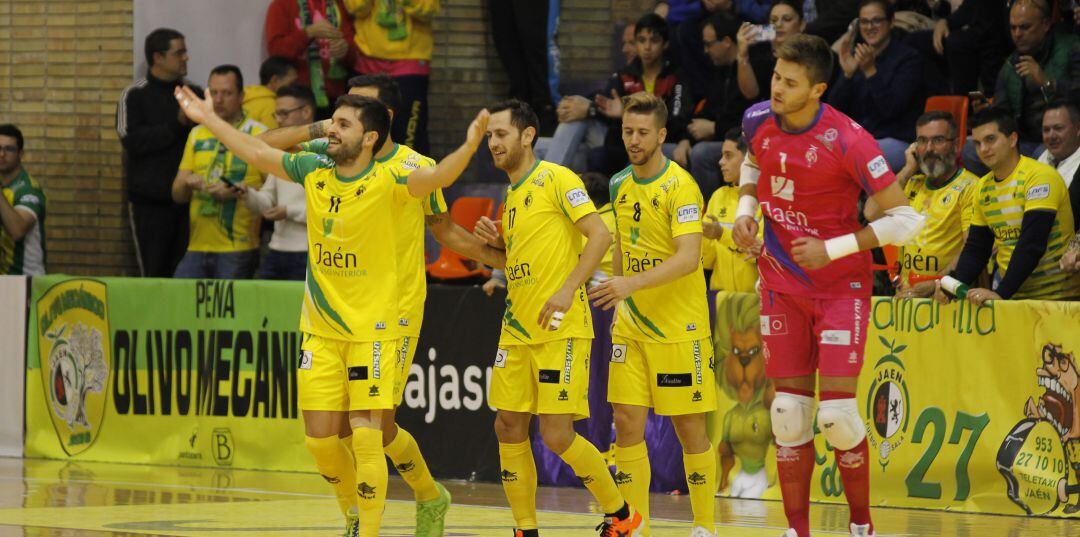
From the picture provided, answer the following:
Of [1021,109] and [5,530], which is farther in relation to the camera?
[1021,109]

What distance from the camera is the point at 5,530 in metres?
9.40

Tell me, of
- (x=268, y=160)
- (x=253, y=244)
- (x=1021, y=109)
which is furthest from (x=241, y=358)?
(x=1021, y=109)

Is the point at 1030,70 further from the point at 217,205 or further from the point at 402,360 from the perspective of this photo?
the point at 217,205

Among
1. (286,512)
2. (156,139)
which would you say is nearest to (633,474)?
(286,512)

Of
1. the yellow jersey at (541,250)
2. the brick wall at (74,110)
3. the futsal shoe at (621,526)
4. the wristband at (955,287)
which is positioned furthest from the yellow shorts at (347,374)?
the brick wall at (74,110)

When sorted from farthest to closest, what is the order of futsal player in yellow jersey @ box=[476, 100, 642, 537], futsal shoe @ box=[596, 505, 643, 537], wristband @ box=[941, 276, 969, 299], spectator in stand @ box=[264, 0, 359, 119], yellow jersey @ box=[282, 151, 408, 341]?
spectator in stand @ box=[264, 0, 359, 119] → wristband @ box=[941, 276, 969, 299] → futsal shoe @ box=[596, 505, 643, 537] → futsal player in yellow jersey @ box=[476, 100, 642, 537] → yellow jersey @ box=[282, 151, 408, 341]

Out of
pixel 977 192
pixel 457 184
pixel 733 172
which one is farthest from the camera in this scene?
pixel 457 184

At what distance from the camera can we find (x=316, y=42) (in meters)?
15.9

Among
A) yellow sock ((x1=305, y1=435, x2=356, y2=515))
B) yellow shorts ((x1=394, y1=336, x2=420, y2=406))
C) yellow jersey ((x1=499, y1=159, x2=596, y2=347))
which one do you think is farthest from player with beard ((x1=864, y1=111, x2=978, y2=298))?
yellow sock ((x1=305, y1=435, x2=356, y2=515))

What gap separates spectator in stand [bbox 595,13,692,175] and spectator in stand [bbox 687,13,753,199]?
7.1 inches

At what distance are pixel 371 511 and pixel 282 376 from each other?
5.17m

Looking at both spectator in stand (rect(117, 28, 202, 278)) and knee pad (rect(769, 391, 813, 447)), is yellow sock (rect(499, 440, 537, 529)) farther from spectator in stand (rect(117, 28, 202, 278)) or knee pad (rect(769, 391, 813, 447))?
spectator in stand (rect(117, 28, 202, 278))

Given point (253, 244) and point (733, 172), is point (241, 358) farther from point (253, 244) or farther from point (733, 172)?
point (733, 172)

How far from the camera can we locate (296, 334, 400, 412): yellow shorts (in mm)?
8375
